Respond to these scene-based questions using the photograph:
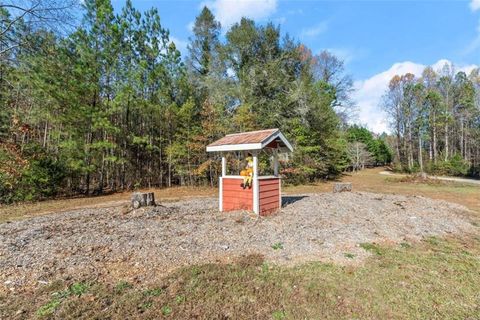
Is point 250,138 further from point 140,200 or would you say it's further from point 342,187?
point 342,187

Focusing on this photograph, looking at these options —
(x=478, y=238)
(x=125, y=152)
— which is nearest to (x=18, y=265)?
(x=478, y=238)

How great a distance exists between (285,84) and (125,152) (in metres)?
9.98

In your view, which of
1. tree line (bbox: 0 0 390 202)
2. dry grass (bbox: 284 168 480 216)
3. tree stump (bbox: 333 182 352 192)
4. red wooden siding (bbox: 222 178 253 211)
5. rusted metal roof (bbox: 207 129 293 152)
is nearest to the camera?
rusted metal roof (bbox: 207 129 293 152)

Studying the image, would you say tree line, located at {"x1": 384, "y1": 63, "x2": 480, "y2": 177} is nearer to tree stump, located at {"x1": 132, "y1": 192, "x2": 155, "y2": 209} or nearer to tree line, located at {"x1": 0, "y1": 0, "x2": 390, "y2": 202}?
tree line, located at {"x1": 0, "y1": 0, "x2": 390, "y2": 202}

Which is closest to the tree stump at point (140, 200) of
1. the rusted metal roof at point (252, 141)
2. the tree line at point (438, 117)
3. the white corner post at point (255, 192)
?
the rusted metal roof at point (252, 141)

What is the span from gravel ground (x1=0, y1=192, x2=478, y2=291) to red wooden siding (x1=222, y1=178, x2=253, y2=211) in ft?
1.32

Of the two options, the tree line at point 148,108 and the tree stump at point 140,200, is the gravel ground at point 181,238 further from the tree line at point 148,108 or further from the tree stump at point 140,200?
the tree line at point 148,108

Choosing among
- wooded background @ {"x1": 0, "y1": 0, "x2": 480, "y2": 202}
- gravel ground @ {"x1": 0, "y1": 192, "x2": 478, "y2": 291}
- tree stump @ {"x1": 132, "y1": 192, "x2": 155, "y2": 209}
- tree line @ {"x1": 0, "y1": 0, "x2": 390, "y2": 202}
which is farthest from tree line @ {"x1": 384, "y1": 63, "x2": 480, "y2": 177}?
tree stump @ {"x1": 132, "y1": 192, "x2": 155, "y2": 209}

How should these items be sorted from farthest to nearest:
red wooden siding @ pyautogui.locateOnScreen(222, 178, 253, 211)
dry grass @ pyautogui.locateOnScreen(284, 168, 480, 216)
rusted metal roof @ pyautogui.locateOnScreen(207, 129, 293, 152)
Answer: dry grass @ pyautogui.locateOnScreen(284, 168, 480, 216) → red wooden siding @ pyautogui.locateOnScreen(222, 178, 253, 211) → rusted metal roof @ pyautogui.locateOnScreen(207, 129, 293, 152)

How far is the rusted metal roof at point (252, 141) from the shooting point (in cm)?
553

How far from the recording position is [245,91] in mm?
13422

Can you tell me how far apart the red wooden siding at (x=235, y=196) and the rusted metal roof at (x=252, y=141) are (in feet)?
2.84

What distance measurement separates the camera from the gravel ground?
2996 mm

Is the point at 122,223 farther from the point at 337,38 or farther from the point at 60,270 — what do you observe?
the point at 337,38
